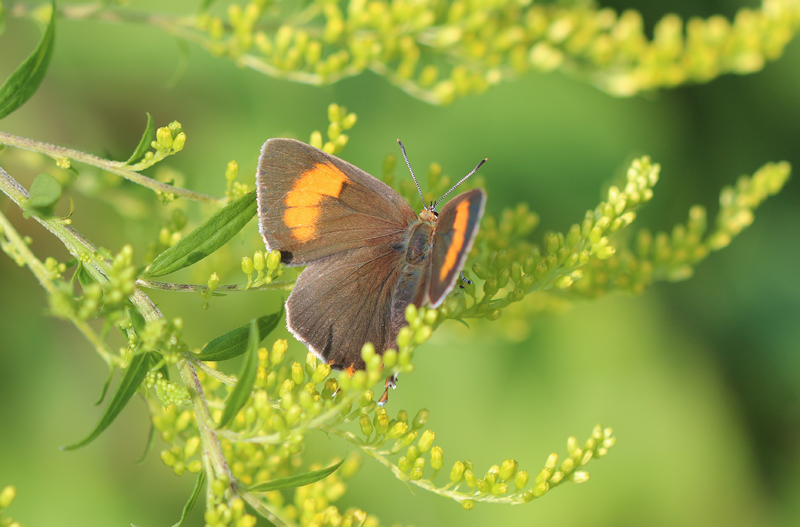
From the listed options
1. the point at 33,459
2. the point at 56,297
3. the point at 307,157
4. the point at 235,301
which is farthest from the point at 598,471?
the point at 56,297

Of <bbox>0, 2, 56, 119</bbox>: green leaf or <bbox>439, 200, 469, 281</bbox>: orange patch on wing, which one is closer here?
<bbox>0, 2, 56, 119</bbox>: green leaf

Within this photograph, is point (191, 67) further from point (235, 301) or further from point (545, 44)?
point (545, 44)

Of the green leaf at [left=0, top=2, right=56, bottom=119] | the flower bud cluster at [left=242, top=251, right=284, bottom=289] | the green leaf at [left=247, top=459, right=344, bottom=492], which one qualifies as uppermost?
the green leaf at [left=0, top=2, right=56, bottom=119]

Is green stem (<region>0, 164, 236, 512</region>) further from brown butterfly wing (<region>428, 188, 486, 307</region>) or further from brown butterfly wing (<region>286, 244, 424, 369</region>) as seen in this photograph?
brown butterfly wing (<region>428, 188, 486, 307</region>)

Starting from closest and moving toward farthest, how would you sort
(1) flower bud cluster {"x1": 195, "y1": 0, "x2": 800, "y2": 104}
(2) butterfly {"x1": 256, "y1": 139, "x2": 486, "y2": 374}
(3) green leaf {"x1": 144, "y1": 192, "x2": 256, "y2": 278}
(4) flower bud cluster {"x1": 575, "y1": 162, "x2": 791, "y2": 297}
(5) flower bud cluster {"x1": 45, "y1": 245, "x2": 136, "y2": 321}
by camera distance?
(5) flower bud cluster {"x1": 45, "y1": 245, "x2": 136, "y2": 321} < (3) green leaf {"x1": 144, "y1": 192, "x2": 256, "y2": 278} < (2) butterfly {"x1": 256, "y1": 139, "x2": 486, "y2": 374} < (1) flower bud cluster {"x1": 195, "y1": 0, "x2": 800, "y2": 104} < (4) flower bud cluster {"x1": 575, "y1": 162, "x2": 791, "y2": 297}

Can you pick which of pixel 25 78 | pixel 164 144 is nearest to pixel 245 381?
pixel 164 144

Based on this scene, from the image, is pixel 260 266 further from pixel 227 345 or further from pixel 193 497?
pixel 193 497

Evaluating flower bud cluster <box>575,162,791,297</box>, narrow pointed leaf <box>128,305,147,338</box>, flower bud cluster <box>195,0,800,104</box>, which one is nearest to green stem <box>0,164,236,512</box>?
narrow pointed leaf <box>128,305,147,338</box>
